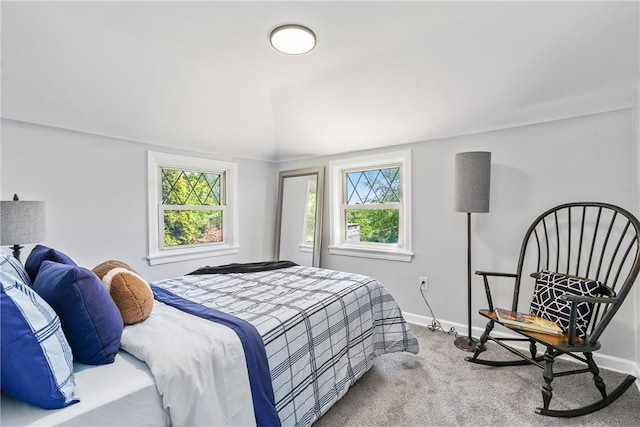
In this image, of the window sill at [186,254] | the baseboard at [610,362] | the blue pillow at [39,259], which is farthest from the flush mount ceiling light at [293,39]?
the baseboard at [610,362]

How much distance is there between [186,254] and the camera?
333 centimetres

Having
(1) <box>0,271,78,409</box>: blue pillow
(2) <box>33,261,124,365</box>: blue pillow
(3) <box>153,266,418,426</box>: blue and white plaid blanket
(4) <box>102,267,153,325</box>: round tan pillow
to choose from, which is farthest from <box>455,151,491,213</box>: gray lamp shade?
(1) <box>0,271,78,409</box>: blue pillow

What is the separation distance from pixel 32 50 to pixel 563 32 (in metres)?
3.35

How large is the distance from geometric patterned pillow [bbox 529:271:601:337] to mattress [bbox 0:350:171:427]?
2.32 metres

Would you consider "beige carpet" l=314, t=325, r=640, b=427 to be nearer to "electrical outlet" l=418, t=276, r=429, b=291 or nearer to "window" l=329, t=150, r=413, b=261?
"electrical outlet" l=418, t=276, r=429, b=291

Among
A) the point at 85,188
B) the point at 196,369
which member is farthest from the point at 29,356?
the point at 85,188

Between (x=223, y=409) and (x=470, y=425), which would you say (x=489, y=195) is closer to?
(x=470, y=425)

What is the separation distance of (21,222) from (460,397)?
118 inches

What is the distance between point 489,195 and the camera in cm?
263

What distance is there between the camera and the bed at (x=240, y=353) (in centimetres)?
105

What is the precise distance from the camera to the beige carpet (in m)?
1.73

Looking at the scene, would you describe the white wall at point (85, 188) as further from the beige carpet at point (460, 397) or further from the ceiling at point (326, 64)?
Answer: the beige carpet at point (460, 397)

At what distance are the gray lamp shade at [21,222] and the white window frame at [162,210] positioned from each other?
Answer: 1.05m

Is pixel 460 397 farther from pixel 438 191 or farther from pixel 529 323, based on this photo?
pixel 438 191
